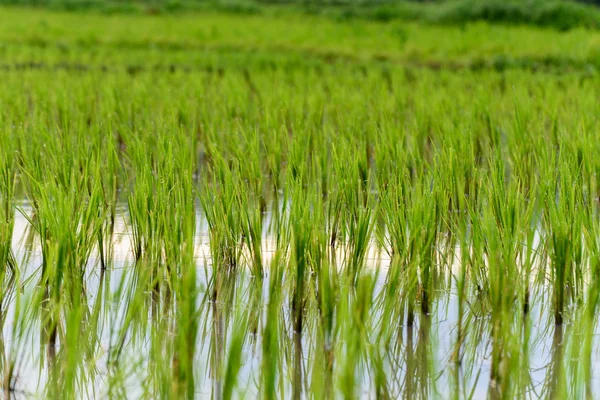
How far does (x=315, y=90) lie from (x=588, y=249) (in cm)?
422

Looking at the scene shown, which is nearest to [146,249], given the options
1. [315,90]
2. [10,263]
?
[10,263]

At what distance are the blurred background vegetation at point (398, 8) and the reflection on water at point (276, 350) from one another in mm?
10995

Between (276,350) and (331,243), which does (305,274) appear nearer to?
(331,243)

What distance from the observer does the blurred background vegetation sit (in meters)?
13.8

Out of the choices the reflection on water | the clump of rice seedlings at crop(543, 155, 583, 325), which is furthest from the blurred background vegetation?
the reflection on water

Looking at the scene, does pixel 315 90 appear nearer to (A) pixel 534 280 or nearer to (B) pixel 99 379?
(A) pixel 534 280

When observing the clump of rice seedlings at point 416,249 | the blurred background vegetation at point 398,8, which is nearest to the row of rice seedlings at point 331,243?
the clump of rice seedlings at point 416,249

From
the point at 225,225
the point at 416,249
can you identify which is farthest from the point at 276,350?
the point at 225,225

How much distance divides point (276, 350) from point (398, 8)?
1394 cm

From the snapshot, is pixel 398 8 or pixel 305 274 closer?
pixel 305 274

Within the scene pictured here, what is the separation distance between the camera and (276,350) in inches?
93.4

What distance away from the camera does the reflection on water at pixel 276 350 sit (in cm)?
231

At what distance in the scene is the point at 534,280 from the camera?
3219 millimetres

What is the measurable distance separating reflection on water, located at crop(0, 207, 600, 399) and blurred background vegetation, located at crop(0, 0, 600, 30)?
1099 centimetres
